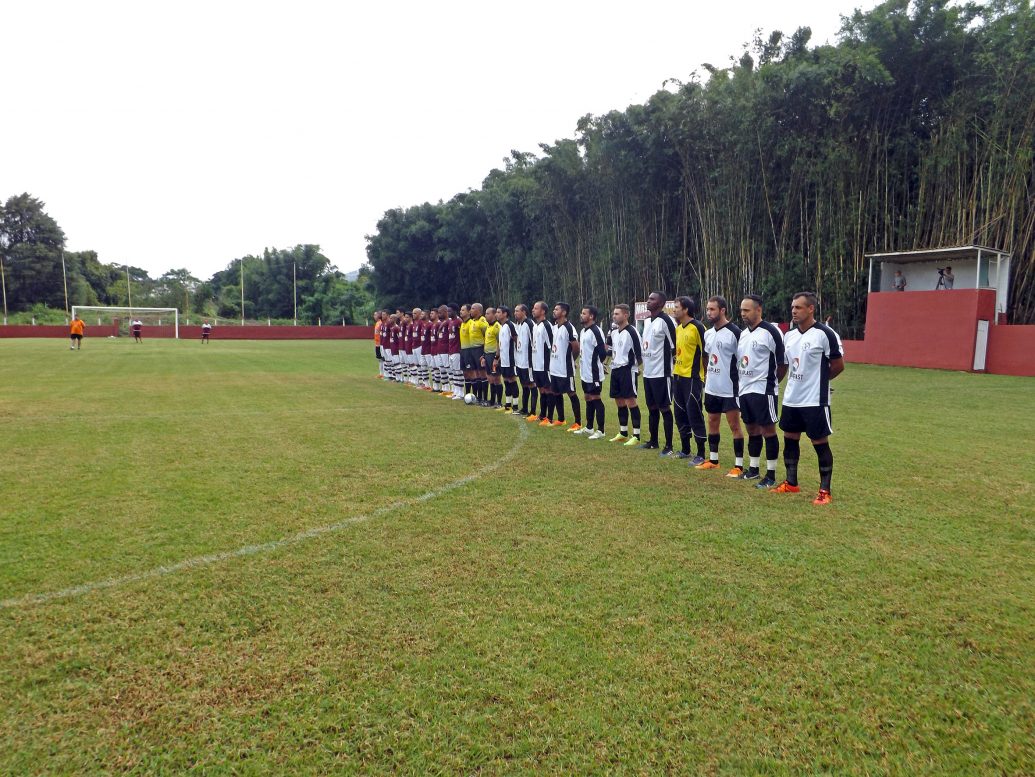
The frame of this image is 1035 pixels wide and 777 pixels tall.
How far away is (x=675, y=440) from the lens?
29.2 feet

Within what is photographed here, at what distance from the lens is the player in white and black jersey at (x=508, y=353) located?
11.1 meters

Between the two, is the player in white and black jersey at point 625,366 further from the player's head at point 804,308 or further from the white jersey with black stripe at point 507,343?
the white jersey with black stripe at point 507,343

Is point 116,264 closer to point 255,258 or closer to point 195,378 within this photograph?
point 255,258

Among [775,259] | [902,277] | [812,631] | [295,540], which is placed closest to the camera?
[812,631]

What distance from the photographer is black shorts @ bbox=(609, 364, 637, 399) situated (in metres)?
8.28

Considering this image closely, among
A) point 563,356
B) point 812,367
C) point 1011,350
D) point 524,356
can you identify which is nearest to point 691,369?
point 812,367

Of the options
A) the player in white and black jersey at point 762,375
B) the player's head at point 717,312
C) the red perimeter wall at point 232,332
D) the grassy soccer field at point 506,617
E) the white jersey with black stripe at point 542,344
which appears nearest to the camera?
the grassy soccer field at point 506,617

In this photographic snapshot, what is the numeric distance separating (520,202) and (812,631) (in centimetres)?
3593

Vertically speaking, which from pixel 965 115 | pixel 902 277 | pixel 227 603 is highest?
pixel 965 115

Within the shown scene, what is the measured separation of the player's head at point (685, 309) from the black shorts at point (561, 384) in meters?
2.53

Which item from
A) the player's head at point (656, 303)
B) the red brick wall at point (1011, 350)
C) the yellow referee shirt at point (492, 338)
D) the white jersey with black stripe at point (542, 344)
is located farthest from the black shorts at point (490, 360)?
the red brick wall at point (1011, 350)

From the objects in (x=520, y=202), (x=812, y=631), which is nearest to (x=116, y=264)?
(x=520, y=202)

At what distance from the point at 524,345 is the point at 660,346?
336 cm

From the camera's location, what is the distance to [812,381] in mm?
5641
